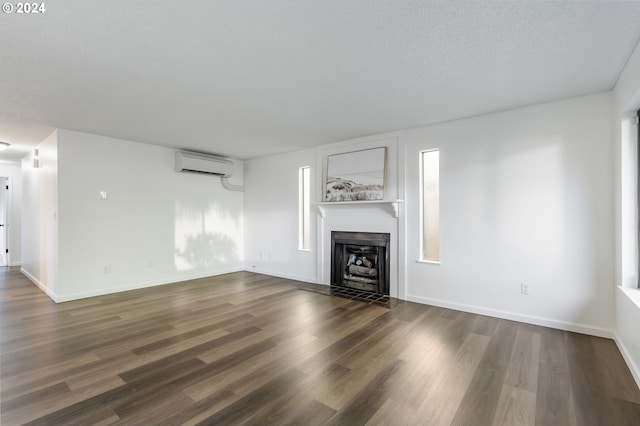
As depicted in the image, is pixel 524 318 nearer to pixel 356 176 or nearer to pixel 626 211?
pixel 626 211

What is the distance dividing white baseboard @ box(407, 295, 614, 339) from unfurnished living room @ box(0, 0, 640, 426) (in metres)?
0.02

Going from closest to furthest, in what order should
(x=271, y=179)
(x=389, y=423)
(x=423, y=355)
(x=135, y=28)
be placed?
(x=389, y=423) → (x=135, y=28) → (x=423, y=355) → (x=271, y=179)

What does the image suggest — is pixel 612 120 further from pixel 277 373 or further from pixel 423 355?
pixel 277 373

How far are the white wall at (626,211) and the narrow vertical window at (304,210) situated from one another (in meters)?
4.27

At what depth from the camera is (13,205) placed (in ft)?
23.9

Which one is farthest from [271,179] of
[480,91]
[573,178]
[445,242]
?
[573,178]

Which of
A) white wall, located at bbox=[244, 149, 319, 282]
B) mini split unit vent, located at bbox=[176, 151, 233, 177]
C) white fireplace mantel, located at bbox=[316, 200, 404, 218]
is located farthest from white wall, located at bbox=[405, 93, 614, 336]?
mini split unit vent, located at bbox=[176, 151, 233, 177]

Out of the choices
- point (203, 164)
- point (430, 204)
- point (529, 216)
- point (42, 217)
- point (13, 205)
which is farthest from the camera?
point (13, 205)

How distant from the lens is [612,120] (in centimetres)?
297

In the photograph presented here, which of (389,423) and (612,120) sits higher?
(612,120)

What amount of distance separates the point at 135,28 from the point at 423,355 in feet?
11.0

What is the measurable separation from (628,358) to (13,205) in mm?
11370

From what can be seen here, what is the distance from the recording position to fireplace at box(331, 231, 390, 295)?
457 centimetres

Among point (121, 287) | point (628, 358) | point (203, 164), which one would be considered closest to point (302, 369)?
point (628, 358)
